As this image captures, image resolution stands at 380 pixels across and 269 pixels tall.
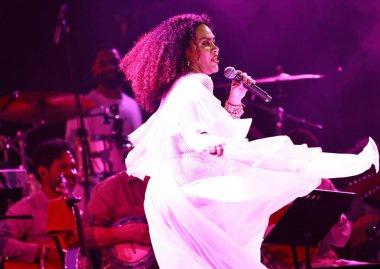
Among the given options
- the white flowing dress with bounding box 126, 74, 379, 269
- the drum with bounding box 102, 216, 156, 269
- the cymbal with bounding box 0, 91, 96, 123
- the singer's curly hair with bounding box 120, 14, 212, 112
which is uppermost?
the singer's curly hair with bounding box 120, 14, 212, 112

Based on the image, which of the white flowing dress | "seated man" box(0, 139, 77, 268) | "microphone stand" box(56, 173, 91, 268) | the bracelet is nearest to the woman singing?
the white flowing dress

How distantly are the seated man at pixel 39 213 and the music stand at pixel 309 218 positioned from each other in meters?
2.02

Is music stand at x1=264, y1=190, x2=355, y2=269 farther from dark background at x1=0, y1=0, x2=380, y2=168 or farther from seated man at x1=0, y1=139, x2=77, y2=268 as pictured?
dark background at x1=0, y1=0, x2=380, y2=168

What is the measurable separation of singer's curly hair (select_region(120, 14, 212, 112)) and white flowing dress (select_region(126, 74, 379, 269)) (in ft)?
0.78

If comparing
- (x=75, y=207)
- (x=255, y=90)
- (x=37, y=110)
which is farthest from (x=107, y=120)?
(x=255, y=90)

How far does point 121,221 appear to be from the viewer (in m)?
6.77

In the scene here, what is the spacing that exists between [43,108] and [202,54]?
203 inches

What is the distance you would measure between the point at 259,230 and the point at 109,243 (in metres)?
2.60

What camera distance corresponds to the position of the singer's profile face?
15.2 ft

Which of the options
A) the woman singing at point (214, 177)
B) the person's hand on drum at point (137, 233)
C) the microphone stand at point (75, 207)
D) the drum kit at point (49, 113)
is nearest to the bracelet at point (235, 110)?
the woman singing at point (214, 177)

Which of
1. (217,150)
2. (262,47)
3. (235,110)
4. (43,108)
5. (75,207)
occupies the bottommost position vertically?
(75,207)

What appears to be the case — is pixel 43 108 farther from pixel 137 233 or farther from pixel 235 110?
pixel 235 110

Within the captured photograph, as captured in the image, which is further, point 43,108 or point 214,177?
point 43,108

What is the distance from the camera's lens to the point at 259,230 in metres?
4.39
